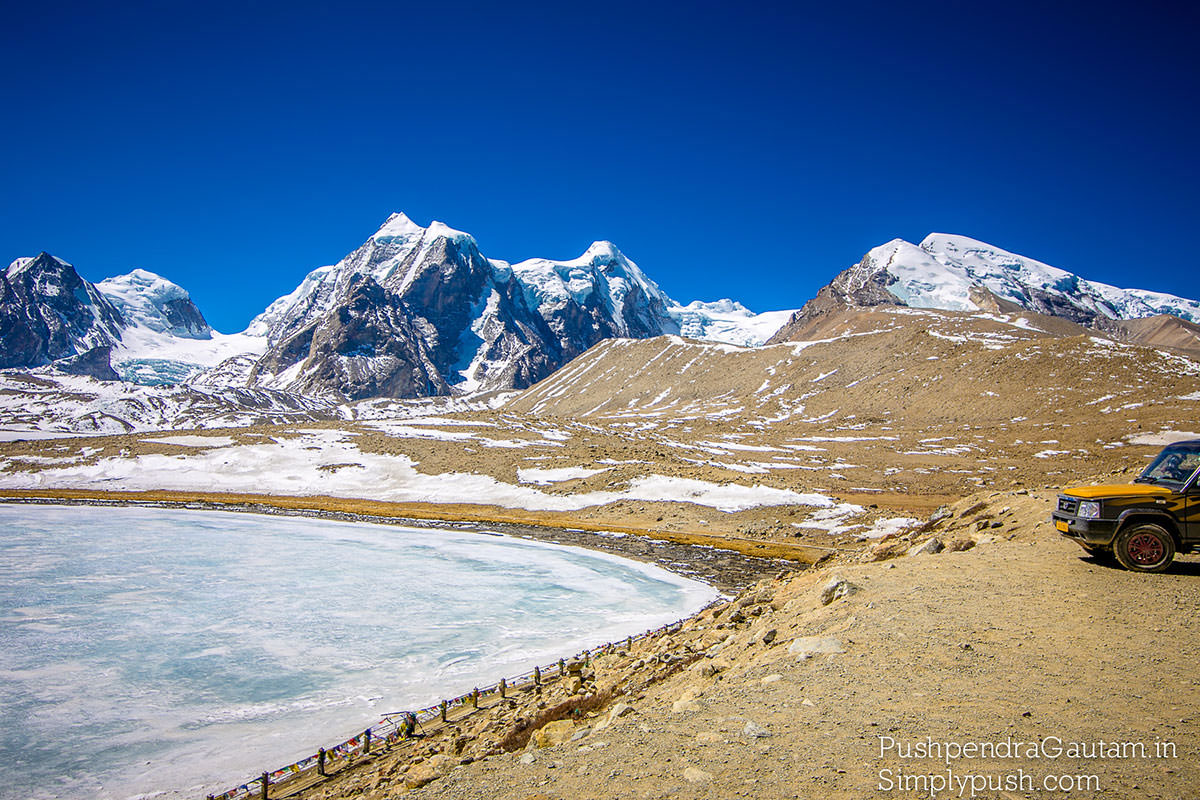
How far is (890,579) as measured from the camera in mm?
13891

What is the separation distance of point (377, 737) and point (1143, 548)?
16164mm

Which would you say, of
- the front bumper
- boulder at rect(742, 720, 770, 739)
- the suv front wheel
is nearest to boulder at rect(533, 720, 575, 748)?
boulder at rect(742, 720, 770, 739)

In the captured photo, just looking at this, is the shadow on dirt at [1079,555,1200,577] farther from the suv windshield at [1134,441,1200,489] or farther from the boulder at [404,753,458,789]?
the boulder at [404,753,458,789]

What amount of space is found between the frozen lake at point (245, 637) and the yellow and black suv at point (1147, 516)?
45.3 ft

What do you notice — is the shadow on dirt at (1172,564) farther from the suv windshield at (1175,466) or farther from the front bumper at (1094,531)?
the suv windshield at (1175,466)

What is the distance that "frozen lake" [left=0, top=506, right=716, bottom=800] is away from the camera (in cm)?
1300

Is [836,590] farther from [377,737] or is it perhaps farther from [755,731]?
[377,737]

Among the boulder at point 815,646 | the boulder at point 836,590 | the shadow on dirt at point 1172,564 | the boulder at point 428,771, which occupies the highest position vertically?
the shadow on dirt at point 1172,564

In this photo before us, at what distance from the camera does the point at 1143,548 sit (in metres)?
12.5

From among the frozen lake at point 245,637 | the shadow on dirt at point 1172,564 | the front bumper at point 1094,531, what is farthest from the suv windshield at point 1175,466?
the frozen lake at point 245,637

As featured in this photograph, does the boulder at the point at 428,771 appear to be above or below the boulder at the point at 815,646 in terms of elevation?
below

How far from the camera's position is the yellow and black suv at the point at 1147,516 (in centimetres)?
1199

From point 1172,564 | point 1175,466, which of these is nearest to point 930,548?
point 1172,564

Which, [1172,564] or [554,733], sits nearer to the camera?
[554,733]
